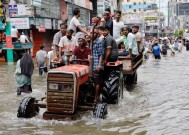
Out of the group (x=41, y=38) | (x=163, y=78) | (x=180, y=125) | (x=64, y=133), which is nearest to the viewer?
(x=64, y=133)

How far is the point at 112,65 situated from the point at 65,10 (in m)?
35.0

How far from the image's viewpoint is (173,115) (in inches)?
375

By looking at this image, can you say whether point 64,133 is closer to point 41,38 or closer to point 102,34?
point 102,34

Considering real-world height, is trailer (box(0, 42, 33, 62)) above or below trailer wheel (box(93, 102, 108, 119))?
above

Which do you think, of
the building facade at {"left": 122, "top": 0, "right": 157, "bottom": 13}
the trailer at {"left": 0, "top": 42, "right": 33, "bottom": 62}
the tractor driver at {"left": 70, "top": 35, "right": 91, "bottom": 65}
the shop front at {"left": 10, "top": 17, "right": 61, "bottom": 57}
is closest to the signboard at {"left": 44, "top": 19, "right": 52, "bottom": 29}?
the shop front at {"left": 10, "top": 17, "right": 61, "bottom": 57}

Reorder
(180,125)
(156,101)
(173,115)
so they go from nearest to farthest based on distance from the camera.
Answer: (180,125)
(173,115)
(156,101)

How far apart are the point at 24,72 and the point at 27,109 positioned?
3772 millimetres

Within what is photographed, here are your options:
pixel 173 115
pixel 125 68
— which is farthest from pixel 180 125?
pixel 125 68

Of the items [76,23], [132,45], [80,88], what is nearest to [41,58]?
[132,45]

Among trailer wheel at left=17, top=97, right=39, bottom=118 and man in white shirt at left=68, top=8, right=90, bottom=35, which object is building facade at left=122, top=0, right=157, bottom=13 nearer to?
man in white shirt at left=68, top=8, right=90, bottom=35

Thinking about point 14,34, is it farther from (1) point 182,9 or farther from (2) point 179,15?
(1) point 182,9

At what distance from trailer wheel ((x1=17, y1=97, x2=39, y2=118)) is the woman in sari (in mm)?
3533

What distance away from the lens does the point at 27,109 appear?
29.5 feet

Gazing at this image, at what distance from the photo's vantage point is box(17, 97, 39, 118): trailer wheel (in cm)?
896
